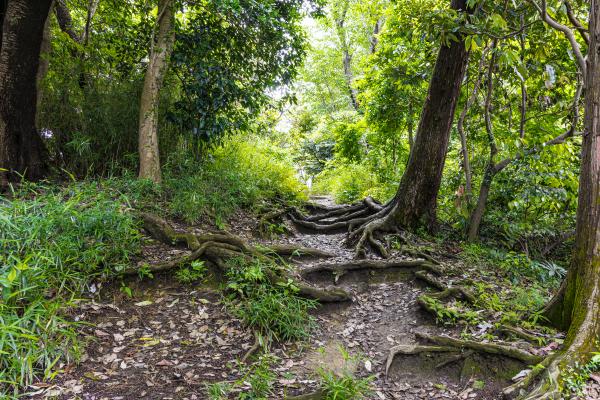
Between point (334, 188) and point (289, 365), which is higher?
point (334, 188)

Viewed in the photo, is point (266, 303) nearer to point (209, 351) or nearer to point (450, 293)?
point (209, 351)

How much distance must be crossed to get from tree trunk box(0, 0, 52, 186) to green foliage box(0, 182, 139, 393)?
3.02 feet

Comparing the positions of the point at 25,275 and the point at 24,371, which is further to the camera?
the point at 25,275

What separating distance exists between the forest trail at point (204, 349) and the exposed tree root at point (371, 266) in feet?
2.13

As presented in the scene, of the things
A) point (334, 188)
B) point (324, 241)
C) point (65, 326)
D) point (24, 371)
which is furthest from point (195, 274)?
point (334, 188)

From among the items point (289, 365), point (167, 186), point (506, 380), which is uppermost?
point (167, 186)

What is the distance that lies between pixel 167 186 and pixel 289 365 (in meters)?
3.57

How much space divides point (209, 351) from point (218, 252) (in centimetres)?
130

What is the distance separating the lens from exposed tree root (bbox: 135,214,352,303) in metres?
4.39

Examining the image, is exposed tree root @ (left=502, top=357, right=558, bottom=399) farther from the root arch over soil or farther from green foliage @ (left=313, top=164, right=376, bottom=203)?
green foliage @ (left=313, top=164, right=376, bottom=203)

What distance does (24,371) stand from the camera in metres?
2.69

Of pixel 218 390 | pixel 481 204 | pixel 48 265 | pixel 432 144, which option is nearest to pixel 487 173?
pixel 481 204

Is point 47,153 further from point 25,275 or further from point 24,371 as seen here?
point 24,371

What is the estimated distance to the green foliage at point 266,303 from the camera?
380cm
